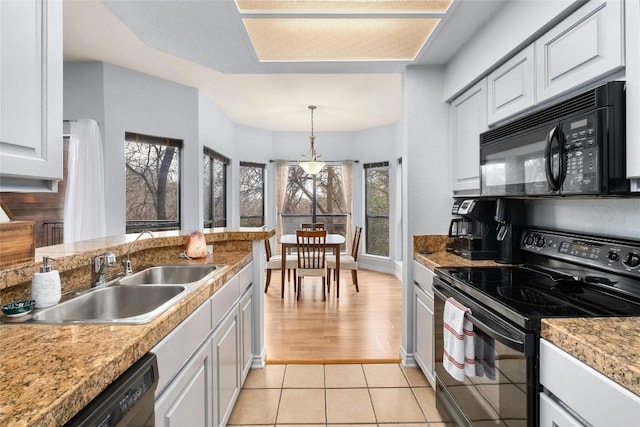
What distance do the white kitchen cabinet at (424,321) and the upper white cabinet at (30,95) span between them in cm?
195

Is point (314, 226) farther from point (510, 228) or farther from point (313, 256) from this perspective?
point (510, 228)

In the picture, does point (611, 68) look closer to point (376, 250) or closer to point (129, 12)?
point (129, 12)

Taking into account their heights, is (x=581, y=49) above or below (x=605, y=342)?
above

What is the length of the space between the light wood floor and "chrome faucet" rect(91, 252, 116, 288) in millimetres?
1594

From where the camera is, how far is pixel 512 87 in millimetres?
1792

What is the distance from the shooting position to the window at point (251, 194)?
20.1ft

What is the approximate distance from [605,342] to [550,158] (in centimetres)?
78

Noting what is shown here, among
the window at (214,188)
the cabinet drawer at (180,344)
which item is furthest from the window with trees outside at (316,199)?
the cabinet drawer at (180,344)

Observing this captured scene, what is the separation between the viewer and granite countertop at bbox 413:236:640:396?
30.8 inches

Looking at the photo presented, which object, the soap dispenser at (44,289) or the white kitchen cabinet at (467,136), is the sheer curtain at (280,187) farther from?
the soap dispenser at (44,289)

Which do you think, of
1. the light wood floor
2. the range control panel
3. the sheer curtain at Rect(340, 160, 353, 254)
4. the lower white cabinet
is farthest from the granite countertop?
the sheer curtain at Rect(340, 160, 353, 254)

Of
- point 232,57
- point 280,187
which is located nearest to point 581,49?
point 232,57

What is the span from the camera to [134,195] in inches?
152

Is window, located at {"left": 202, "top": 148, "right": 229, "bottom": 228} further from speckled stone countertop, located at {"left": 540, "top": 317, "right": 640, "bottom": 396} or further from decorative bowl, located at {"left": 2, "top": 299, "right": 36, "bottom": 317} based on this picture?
speckled stone countertop, located at {"left": 540, "top": 317, "right": 640, "bottom": 396}
